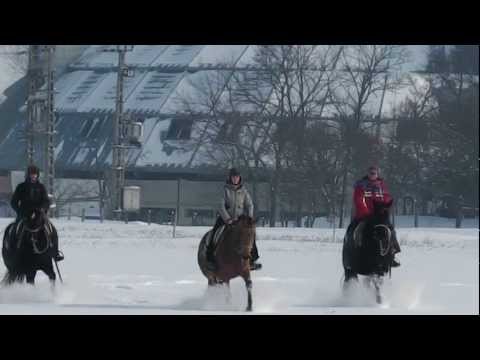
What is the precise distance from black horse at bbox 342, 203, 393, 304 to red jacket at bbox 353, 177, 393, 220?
152mm

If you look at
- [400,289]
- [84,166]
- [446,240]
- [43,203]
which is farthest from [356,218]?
[84,166]

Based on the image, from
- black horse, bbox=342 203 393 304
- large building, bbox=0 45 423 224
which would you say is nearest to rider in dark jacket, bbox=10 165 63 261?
black horse, bbox=342 203 393 304

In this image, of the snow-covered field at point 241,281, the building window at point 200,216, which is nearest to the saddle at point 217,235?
the snow-covered field at point 241,281

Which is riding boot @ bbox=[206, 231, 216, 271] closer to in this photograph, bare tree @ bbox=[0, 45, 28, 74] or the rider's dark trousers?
the rider's dark trousers

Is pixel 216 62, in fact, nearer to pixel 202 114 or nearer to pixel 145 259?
pixel 202 114

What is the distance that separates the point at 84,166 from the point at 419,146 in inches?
957

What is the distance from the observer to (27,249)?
19.3 m

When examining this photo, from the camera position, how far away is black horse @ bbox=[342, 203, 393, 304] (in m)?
19.7

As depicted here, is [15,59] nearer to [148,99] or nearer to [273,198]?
[148,99]

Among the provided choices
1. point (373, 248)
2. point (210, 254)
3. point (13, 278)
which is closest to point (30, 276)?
point (13, 278)

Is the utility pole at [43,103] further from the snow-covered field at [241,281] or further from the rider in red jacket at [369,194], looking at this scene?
the rider in red jacket at [369,194]

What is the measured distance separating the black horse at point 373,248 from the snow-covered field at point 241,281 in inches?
15.6

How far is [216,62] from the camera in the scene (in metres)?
77.6

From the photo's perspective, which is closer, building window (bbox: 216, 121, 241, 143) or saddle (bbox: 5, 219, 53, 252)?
saddle (bbox: 5, 219, 53, 252)
